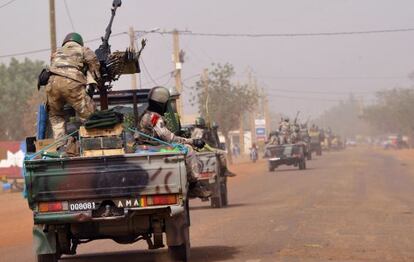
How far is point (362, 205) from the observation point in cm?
2048

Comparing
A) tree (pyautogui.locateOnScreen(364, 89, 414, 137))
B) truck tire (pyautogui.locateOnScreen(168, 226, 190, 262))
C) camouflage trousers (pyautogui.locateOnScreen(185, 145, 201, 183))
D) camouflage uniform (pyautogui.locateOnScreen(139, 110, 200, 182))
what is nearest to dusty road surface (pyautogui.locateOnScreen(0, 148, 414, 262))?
truck tire (pyautogui.locateOnScreen(168, 226, 190, 262))

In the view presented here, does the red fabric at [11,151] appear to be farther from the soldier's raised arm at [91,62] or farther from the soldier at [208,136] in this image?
the soldier's raised arm at [91,62]

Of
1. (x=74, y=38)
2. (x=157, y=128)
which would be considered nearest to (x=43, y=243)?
(x=157, y=128)

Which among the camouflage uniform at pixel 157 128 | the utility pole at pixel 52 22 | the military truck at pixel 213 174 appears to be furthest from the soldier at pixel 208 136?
the camouflage uniform at pixel 157 128

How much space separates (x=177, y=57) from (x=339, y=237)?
35.8 metres

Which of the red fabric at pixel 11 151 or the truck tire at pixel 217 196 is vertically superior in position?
the red fabric at pixel 11 151

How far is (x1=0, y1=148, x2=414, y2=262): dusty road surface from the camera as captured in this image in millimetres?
11562

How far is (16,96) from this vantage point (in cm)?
8344

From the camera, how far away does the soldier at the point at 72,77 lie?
412 inches

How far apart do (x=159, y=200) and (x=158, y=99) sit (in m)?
1.76

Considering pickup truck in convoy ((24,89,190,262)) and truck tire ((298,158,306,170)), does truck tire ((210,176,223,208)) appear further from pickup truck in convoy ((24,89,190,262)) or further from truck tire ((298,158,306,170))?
truck tire ((298,158,306,170))

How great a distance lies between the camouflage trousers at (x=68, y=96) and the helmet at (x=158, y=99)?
736 mm

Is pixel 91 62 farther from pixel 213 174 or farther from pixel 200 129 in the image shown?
pixel 200 129

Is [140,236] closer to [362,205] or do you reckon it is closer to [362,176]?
[362,205]
